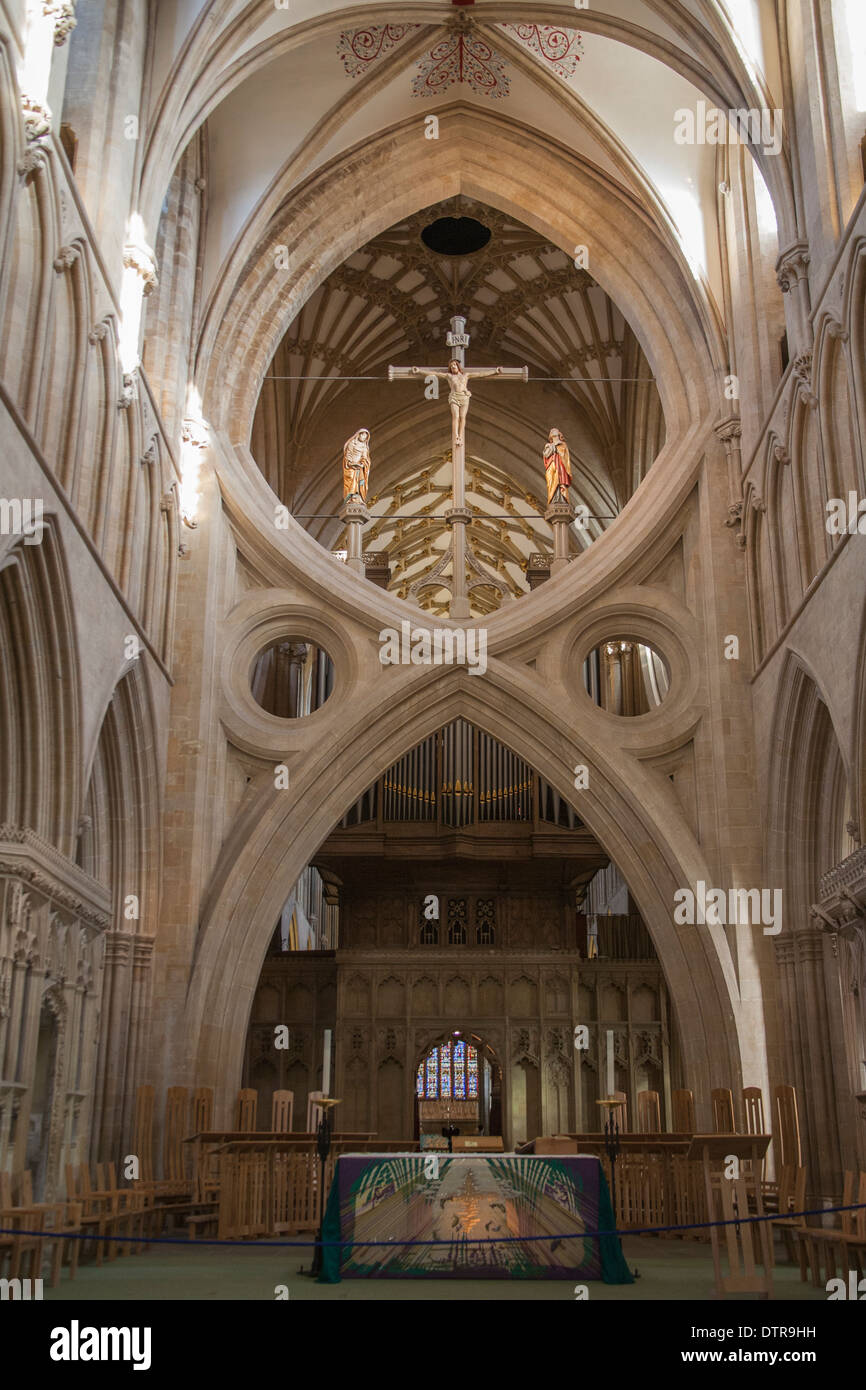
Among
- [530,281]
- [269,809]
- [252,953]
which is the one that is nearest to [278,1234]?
[252,953]

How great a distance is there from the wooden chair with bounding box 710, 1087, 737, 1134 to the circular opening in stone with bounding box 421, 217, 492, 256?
13.8 metres

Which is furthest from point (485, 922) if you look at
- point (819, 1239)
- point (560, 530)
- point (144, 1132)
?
point (819, 1239)

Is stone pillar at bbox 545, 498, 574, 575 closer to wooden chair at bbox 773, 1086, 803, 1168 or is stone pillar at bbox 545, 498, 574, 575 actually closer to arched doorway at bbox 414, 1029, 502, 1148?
arched doorway at bbox 414, 1029, 502, 1148

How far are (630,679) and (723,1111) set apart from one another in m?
9.65

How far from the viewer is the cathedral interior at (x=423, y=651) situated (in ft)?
35.5

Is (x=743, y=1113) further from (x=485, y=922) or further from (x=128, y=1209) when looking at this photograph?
(x=485, y=922)

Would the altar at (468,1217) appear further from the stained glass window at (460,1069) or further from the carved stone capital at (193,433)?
the stained glass window at (460,1069)

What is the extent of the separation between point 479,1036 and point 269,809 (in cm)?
597

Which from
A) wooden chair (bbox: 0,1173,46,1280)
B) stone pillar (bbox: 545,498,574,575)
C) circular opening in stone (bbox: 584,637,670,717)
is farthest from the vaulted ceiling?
wooden chair (bbox: 0,1173,46,1280)

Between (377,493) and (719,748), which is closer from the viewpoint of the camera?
(719,748)

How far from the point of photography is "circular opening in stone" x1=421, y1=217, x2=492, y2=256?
20953mm
